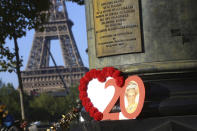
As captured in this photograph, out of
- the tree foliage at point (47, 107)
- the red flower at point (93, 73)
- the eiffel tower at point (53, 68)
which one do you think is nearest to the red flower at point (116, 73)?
the red flower at point (93, 73)

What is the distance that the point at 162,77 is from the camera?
6586 millimetres

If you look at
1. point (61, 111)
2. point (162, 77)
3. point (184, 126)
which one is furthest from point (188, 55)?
point (61, 111)

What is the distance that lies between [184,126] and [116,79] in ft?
5.71

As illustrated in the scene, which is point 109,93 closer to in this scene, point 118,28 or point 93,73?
point 93,73

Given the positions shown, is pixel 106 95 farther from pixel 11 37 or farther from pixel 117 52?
pixel 11 37

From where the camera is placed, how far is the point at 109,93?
23.1ft

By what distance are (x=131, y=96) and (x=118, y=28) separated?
1200mm

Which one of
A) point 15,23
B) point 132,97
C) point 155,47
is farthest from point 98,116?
point 15,23

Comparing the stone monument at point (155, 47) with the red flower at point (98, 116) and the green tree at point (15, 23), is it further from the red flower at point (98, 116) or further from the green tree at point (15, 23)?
the green tree at point (15, 23)

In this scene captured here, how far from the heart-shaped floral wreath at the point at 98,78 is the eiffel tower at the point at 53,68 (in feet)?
430

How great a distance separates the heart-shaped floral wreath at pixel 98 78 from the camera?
22.5ft

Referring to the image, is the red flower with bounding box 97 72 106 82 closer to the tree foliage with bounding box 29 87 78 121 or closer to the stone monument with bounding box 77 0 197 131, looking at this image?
the stone monument with bounding box 77 0 197 131

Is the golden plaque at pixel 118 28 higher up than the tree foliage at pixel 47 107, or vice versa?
the golden plaque at pixel 118 28

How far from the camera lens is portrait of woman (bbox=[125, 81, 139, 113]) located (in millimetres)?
6301
